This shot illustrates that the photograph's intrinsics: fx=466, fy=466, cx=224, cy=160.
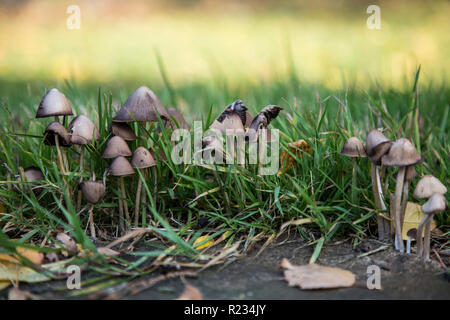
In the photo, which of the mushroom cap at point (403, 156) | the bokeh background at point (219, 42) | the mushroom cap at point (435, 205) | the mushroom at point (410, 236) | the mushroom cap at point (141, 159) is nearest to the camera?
the mushroom cap at point (435, 205)

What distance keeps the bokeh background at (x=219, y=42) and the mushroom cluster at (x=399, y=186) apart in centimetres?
175

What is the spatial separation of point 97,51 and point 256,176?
20.7 feet

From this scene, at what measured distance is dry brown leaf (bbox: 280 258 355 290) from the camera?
1596 millimetres

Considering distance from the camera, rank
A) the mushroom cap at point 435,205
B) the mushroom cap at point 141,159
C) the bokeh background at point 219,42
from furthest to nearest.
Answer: the bokeh background at point 219,42
the mushroom cap at point 141,159
the mushroom cap at point 435,205

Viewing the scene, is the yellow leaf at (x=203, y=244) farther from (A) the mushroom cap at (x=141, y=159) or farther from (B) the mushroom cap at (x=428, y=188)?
(B) the mushroom cap at (x=428, y=188)

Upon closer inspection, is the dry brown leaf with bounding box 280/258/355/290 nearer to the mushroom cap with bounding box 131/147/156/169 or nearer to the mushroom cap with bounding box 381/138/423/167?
the mushroom cap with bounding box 381/138/423/167

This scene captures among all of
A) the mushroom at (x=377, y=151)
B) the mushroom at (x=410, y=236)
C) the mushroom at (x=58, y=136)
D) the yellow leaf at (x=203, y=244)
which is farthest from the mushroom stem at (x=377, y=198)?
the mushroom at (x=58, y=136)

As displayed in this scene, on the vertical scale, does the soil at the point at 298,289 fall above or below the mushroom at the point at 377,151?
below

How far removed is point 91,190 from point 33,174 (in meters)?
0.37

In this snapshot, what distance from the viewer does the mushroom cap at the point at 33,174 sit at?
2051mm

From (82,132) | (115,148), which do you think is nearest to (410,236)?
(115,148)

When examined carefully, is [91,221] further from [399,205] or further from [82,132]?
[399,205]

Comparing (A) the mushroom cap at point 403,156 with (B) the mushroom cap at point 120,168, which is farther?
(B) the mushroom cap at point 120,168

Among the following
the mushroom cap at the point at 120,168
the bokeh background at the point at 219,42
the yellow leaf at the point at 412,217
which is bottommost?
the yellow leaf at the point at 412,217
